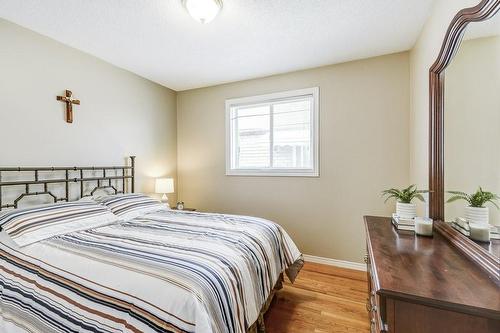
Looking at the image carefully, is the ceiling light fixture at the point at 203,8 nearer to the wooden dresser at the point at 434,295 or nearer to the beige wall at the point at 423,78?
the beige wall at the point at 423,78

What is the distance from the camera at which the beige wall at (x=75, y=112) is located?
2037 mm

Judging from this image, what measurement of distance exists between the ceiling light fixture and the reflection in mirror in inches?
61.0

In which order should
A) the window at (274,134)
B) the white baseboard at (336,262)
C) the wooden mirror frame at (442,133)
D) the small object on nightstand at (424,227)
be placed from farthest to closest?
the window at (274,134) → the white baseboard at (336,262) → the small object on nightstand at (424,227) → the wooden mirror frame at (442,133)

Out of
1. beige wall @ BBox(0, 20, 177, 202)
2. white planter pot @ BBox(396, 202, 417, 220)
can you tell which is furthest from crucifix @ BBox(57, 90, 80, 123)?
white planter pot @ BBox(396, 202, 417, 220)

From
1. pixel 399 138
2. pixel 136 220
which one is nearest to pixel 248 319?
pixel 136 220

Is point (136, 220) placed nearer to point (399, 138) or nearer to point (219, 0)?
point (219, 0)

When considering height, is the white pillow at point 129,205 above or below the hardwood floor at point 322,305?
above

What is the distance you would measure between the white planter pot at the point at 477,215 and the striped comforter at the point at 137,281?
3.88 ft

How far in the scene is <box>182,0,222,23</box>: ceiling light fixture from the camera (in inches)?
66.2

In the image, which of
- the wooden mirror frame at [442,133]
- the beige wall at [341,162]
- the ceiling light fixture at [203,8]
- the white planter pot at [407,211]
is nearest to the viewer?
the wooden mirror frame at [442,133]

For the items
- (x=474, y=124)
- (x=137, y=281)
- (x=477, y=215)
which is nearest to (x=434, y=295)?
(x=477, y=215)

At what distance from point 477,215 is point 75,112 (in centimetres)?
334

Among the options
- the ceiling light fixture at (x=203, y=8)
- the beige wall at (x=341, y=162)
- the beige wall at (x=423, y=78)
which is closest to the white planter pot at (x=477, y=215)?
the beige wall at (x=423, y=78)

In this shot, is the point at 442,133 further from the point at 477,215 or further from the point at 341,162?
the point at 341,162
